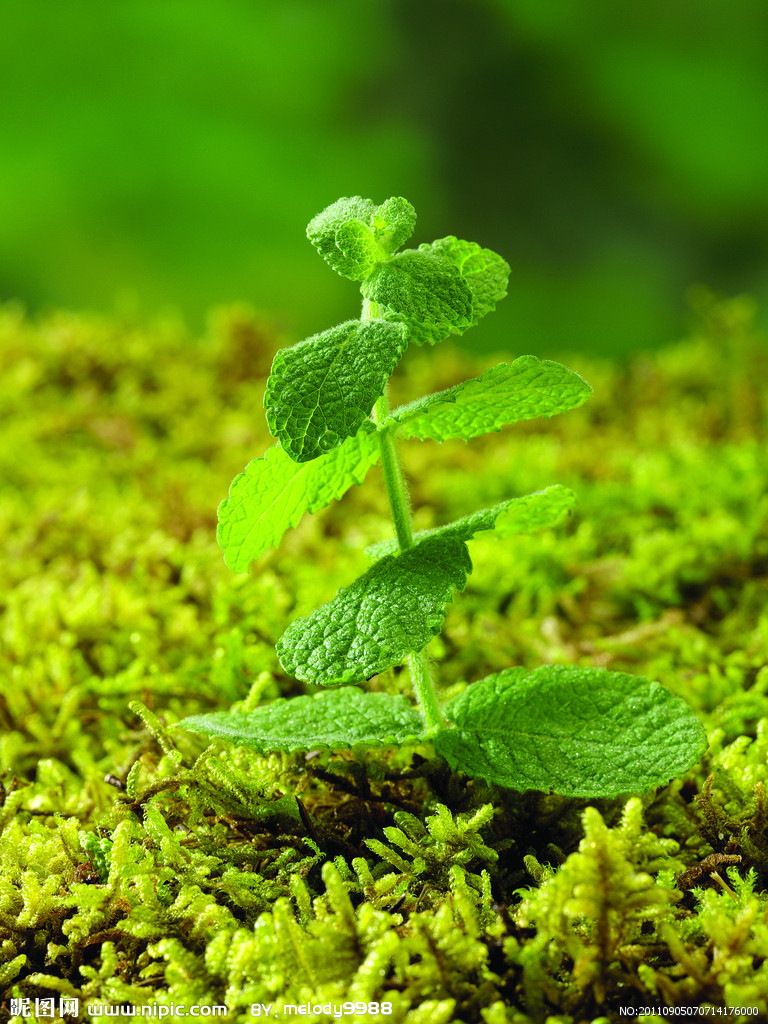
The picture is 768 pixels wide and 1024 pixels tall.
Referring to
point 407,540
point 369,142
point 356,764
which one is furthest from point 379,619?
point 369,142

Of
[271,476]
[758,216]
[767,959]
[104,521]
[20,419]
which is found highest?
[758,216]

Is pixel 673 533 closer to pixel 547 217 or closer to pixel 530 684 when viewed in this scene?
pixel 530 684

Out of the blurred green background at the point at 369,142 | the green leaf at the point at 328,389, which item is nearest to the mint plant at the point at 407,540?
the green leaf at the point at 328,389

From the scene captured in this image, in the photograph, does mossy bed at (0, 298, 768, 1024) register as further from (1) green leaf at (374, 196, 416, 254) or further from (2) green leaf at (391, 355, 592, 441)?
(1) green leaf at (374, 196, 416, 254)

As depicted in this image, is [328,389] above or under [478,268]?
under

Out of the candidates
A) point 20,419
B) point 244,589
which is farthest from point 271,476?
point 20,419

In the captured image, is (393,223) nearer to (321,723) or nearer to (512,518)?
(512,518)
